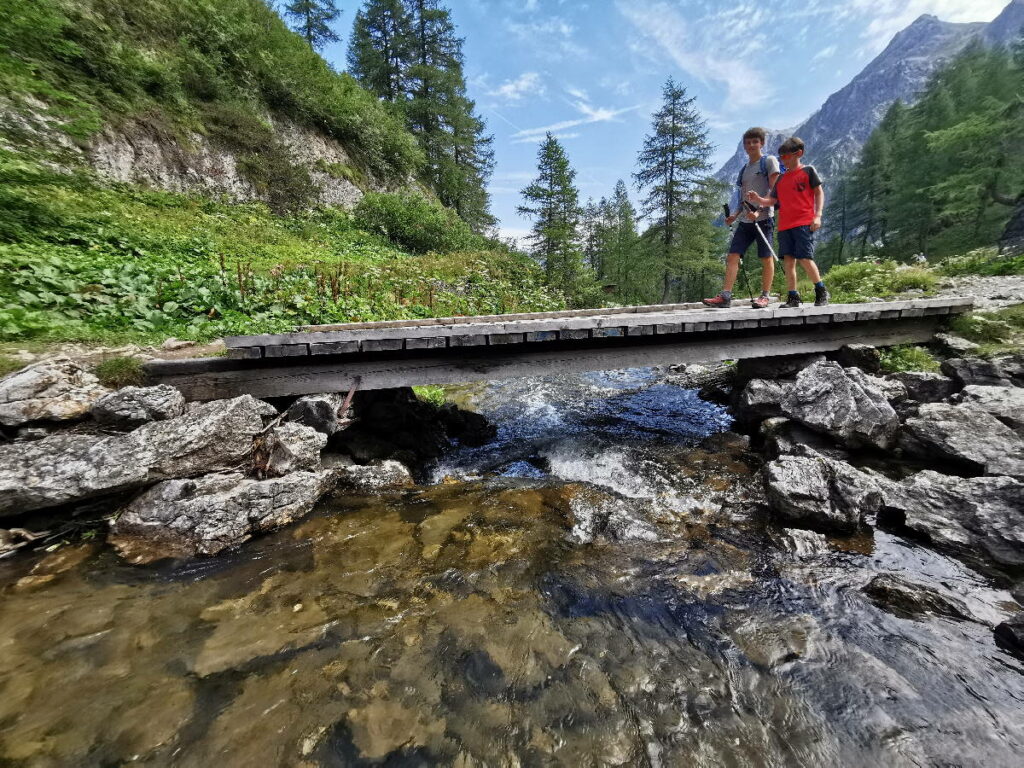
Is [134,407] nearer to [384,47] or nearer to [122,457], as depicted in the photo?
[122,457]

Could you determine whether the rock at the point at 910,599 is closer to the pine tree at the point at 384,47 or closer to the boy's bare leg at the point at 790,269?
the boy's bare leg at the point at 790,269

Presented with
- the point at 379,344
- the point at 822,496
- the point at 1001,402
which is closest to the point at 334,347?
the point at 379,344

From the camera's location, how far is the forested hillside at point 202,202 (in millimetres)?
6891

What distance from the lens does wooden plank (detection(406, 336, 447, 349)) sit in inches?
215

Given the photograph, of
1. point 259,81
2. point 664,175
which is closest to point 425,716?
point 259,81

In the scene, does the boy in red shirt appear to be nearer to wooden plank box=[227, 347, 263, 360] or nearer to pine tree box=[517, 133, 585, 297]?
wooden plank box=[227, 347, 263, 360]

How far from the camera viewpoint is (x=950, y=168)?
2992cm

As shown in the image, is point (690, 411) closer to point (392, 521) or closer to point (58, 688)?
point (392, 521)

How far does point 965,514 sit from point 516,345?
17.2ft

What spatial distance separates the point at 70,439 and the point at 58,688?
2.42 metres

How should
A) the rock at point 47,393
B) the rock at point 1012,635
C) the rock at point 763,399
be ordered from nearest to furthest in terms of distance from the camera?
1. the rock at point 1012,635
2. the rock at point 47,393
3. the rock at point 763,399

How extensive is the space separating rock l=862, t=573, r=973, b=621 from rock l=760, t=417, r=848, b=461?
6.72 feet

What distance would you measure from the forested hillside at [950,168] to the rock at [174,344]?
30.7m

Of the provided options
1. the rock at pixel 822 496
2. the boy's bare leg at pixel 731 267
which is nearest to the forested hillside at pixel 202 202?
the boy's bare leg at pixel 731 267
